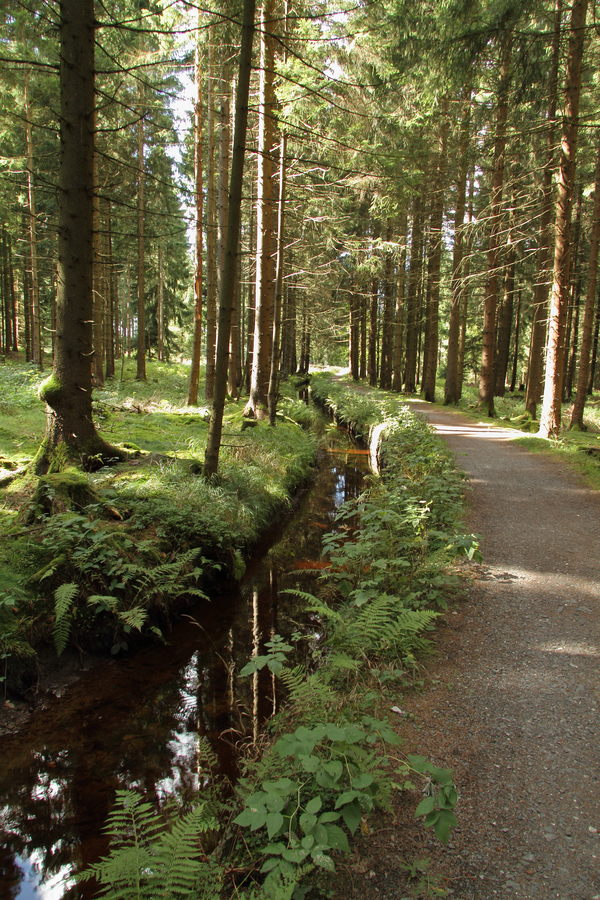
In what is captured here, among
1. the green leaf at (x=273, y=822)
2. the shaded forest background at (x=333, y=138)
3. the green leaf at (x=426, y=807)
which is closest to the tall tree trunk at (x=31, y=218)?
the shaded forest background at (x=333, y=138)

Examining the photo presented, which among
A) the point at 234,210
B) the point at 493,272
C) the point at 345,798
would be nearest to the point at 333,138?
the point at 234,210

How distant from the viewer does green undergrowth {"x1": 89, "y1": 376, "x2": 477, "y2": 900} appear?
226 cm

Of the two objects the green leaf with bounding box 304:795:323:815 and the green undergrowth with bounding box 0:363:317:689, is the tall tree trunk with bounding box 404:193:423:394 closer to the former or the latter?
the green undergrowth with bounding box 0:363:317:689

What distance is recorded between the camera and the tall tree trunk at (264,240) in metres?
12.0

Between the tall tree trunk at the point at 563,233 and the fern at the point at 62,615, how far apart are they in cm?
1137

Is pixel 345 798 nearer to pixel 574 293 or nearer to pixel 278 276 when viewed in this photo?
pixel 278 276

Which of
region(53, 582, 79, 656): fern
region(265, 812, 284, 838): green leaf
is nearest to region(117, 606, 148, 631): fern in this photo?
region(53, 582, 79, 656): fern

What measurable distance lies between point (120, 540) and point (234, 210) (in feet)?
15.2

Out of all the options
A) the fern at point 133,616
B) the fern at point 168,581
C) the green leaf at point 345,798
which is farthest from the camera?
the fern at point 168,581

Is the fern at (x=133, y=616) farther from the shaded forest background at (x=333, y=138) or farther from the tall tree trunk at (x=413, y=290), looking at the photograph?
the tall tree trunk at (x=413, y=290)

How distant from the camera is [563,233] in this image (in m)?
11.8

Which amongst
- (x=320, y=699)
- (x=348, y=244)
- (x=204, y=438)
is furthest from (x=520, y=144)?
(x=320, y=699)

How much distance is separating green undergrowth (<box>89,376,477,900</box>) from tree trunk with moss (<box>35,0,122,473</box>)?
4163 mm

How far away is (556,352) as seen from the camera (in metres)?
11.8
